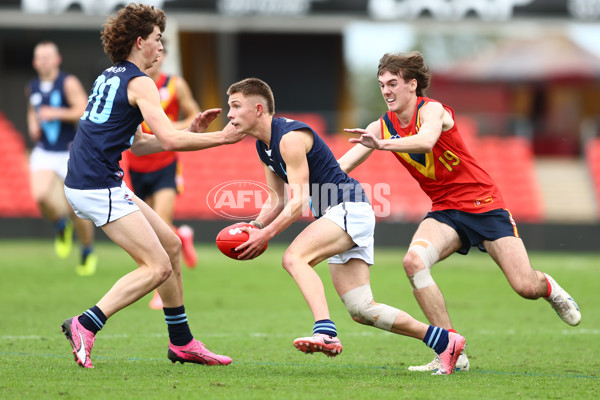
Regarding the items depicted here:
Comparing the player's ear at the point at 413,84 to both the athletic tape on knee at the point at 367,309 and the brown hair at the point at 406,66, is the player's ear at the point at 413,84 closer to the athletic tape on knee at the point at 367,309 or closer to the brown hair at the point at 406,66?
the brown hair at the point at 406,66

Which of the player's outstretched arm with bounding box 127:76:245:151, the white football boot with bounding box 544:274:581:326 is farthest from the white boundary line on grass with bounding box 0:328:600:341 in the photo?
the player's outstretched arm with bounding box 127:76:245:151

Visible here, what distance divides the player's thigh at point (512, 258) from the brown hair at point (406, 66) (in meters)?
1.31

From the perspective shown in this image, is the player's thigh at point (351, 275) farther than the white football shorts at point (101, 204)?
Yes

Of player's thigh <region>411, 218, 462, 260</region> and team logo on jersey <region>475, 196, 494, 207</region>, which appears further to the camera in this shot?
team logo on jersey <region>475, 196, 494, 207</region>

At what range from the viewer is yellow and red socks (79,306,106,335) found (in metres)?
5.71

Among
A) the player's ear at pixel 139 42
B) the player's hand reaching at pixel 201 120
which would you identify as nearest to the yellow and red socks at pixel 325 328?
the player's hand reaching at pixel 201 120

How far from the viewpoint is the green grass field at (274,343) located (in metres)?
5.18

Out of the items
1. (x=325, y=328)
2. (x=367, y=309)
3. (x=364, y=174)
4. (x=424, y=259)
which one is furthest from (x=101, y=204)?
(x=364, y=174)

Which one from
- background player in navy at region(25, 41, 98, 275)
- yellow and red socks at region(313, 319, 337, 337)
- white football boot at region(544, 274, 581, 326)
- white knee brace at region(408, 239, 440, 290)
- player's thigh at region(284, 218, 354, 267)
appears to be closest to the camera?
yellow and red socks at region(313, 319, 337, 337)

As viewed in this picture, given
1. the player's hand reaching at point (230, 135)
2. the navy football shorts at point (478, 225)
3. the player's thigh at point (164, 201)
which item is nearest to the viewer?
the player's hand reaching at point (230, 135)

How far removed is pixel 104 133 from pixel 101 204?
469 millimetres

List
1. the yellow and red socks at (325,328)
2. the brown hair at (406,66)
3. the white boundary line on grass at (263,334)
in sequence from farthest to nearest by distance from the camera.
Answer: the white boundary line on grass at (263,334), the brown hair at (406,66), the yellow and red socks at (325,328)

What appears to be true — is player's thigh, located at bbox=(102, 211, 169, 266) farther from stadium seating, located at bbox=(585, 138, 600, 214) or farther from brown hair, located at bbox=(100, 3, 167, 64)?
stadium seating, located at bbox=(585, 138, 600, 214)

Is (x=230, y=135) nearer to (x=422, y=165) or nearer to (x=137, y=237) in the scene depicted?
(x=137, y=237)
